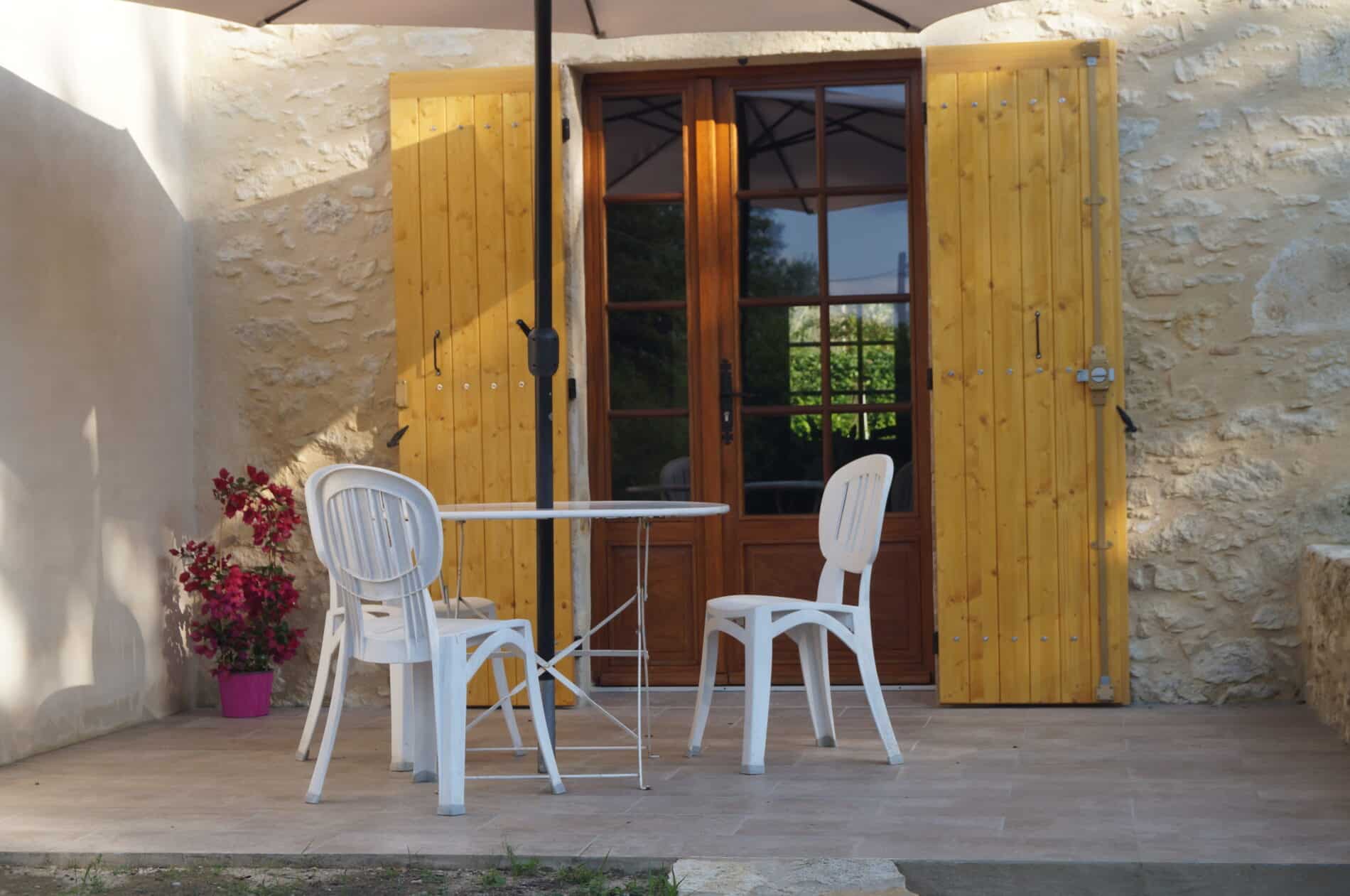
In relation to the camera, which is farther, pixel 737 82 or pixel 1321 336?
pixel 737 82

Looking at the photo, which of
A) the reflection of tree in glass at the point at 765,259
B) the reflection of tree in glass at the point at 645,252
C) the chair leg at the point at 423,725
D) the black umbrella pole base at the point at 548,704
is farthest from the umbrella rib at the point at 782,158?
the chair leg at the point at 423,725

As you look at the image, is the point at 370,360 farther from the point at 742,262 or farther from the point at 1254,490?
the point at 1254,490

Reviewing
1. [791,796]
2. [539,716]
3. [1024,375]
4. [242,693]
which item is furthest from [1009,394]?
[242,693]

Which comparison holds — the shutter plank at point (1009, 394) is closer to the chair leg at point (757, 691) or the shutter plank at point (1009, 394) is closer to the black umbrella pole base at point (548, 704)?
Answer: the chair leg at point (757, 691)

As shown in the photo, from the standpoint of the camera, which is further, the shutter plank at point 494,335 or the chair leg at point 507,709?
the shutter plank at point 494,335

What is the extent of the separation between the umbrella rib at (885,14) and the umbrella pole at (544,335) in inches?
40.2

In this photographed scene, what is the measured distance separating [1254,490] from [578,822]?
2.99 metres

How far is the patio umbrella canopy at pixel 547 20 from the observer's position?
13.3ft

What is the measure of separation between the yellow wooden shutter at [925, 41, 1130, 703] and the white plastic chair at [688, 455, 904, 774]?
3.25 ft

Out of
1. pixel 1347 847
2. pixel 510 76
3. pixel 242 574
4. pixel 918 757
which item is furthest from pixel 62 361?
pixel 1347 847

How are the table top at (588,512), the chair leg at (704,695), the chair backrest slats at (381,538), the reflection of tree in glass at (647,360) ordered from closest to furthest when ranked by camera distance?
1. the chair backrest slats at (381,538)
2. the table top at (588,512)
3. the chair leg at (704,695)
4. the reflection of tree in glass at (647,360)

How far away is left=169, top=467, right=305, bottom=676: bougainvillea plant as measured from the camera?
546 cm

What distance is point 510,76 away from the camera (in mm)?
5590

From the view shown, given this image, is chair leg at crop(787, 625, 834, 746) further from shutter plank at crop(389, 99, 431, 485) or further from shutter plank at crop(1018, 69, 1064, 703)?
shutter plank at crop(389, 99, 431, 485)
